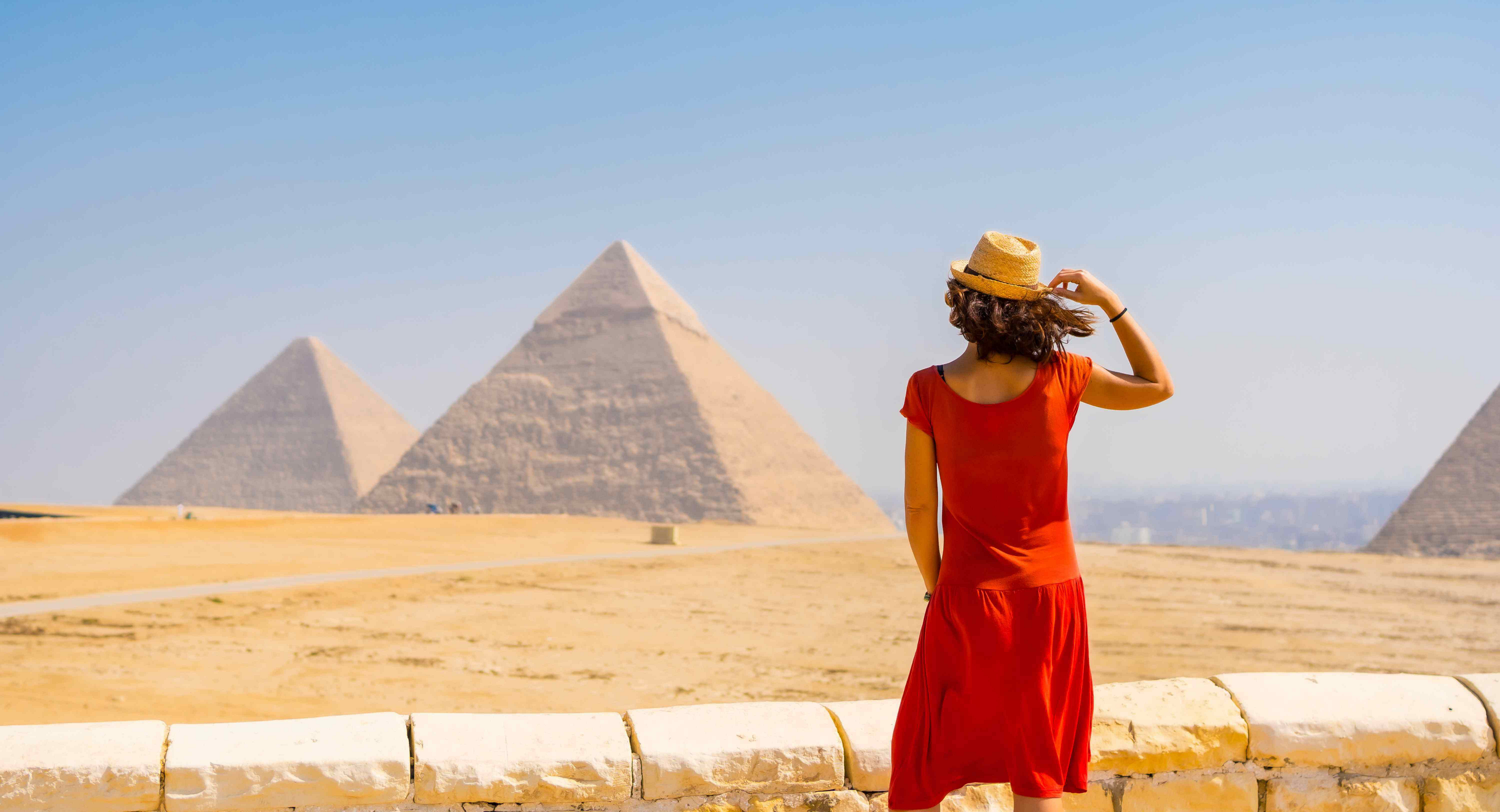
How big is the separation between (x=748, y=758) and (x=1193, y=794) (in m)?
0.92

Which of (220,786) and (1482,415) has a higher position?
(1482,415)

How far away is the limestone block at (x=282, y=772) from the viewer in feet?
6.43

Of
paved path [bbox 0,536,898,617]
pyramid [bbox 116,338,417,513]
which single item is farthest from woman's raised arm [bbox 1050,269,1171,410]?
pyramid [bbox 116,338,417,513]

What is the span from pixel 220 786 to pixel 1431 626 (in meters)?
18.1

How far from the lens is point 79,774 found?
6.30 feet

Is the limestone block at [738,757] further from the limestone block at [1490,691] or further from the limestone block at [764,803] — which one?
the limestone block at [1490,691]

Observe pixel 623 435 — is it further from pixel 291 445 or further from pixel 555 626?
pixel 555 626

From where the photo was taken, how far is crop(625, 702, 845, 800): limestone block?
2.07 meters

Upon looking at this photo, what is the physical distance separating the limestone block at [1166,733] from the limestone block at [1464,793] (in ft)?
1.40

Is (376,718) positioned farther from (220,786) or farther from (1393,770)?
(1393,770)

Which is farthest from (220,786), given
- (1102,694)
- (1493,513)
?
(1493,513)

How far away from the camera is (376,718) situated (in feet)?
7.09

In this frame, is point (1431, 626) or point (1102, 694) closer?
point (1102, 694)

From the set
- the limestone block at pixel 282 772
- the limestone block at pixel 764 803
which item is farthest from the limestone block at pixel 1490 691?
the limestone block at pixel 282 772
